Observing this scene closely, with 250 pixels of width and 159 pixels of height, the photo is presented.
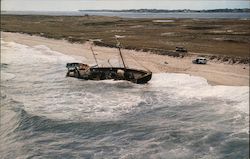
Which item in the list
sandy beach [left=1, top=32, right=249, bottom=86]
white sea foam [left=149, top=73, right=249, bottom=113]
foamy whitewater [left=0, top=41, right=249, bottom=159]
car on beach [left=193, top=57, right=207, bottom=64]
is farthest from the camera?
car on beach [left=193, top=57, right=207, bottom=64]

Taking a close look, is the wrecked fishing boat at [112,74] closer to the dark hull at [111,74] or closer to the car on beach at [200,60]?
the dark hull at [111,74]

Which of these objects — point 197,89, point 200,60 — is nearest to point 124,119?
point 197,89

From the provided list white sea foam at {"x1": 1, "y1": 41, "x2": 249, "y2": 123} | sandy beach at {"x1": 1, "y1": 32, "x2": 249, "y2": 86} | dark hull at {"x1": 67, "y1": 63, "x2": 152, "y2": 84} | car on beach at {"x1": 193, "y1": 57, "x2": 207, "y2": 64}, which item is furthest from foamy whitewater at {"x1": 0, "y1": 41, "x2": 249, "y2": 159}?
car on beach at {"x1": 193, "y1": 57, "x2": 207, "y2": 64}

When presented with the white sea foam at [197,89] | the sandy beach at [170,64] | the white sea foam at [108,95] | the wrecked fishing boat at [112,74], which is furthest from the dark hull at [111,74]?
the sandy beach at [170,64]

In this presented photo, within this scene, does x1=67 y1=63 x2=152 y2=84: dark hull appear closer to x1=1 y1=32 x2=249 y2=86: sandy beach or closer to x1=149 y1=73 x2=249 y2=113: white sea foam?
x1=149 y1=73 x2=249 y2=113: white sea foam

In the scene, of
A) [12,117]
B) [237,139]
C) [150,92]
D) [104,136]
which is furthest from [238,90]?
[12,117]
